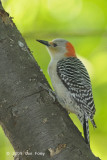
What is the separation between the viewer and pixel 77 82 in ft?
14.6

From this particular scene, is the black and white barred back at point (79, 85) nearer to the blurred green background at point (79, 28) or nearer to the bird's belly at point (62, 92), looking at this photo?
the bird's belly at point (62, 92)

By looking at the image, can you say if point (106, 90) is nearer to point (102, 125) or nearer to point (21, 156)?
point (102, 125)

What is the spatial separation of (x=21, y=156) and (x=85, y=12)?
3523 millimetres

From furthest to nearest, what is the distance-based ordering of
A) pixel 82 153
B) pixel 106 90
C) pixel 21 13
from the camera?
1. pixel 21 13
2. pixel 106 90
3. pixel 82 153

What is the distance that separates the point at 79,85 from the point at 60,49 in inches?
39.7

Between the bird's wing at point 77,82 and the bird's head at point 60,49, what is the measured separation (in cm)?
32

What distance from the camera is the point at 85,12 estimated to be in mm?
5523

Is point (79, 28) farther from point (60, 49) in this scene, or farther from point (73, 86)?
point (73, 86)

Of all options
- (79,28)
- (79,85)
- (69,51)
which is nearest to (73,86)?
(79,85)

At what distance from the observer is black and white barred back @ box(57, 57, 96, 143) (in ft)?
13.8

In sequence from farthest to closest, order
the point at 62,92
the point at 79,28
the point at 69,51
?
the point at 69,51 → the point at 79,28 → the point at 62,92

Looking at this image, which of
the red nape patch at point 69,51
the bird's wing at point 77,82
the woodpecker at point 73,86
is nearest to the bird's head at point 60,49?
the red nape patch at point 69,51

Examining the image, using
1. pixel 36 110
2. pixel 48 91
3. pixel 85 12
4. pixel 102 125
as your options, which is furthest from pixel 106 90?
pixel 36 110

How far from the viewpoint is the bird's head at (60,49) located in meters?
5.09
